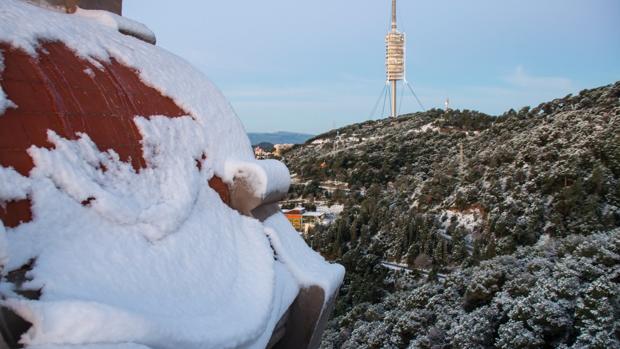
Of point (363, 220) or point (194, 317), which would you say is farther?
point (363, 220)

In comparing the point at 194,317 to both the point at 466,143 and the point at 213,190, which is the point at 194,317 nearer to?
the point at 213,190

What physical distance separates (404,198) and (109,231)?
72.2 feet

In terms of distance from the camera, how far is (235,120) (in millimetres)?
3629

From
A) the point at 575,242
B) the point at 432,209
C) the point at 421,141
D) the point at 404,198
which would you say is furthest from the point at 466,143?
the point at 575,242

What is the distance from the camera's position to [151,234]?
242 cm

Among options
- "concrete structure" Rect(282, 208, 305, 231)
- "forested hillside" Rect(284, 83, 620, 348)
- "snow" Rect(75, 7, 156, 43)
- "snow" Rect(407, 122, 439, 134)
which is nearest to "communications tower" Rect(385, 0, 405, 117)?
"snow" Rect(407, 122, 439, 134)

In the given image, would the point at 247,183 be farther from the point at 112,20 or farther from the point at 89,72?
the point at 112,20

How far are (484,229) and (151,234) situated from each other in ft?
53.1

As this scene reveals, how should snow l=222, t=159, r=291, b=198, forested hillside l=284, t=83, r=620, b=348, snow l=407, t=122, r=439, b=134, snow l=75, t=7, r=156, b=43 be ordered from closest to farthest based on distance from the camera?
snow l=222, t=159, r=291, b=198 < snow l=75, t=7, r=156, b=43 < forested hillside l=284, t=83, r=620, b=348 < snow l=407, t=122, r=439, b=134

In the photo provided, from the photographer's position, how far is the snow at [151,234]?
1.86 m

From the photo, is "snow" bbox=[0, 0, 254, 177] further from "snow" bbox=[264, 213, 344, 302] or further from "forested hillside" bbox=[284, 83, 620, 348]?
"forested hillside" bbox=[284, 83, 620, 348]

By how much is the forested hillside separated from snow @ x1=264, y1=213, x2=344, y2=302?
195 inches

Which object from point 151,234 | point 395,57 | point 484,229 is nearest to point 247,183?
point 151,234

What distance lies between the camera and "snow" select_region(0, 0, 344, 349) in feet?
6.09
